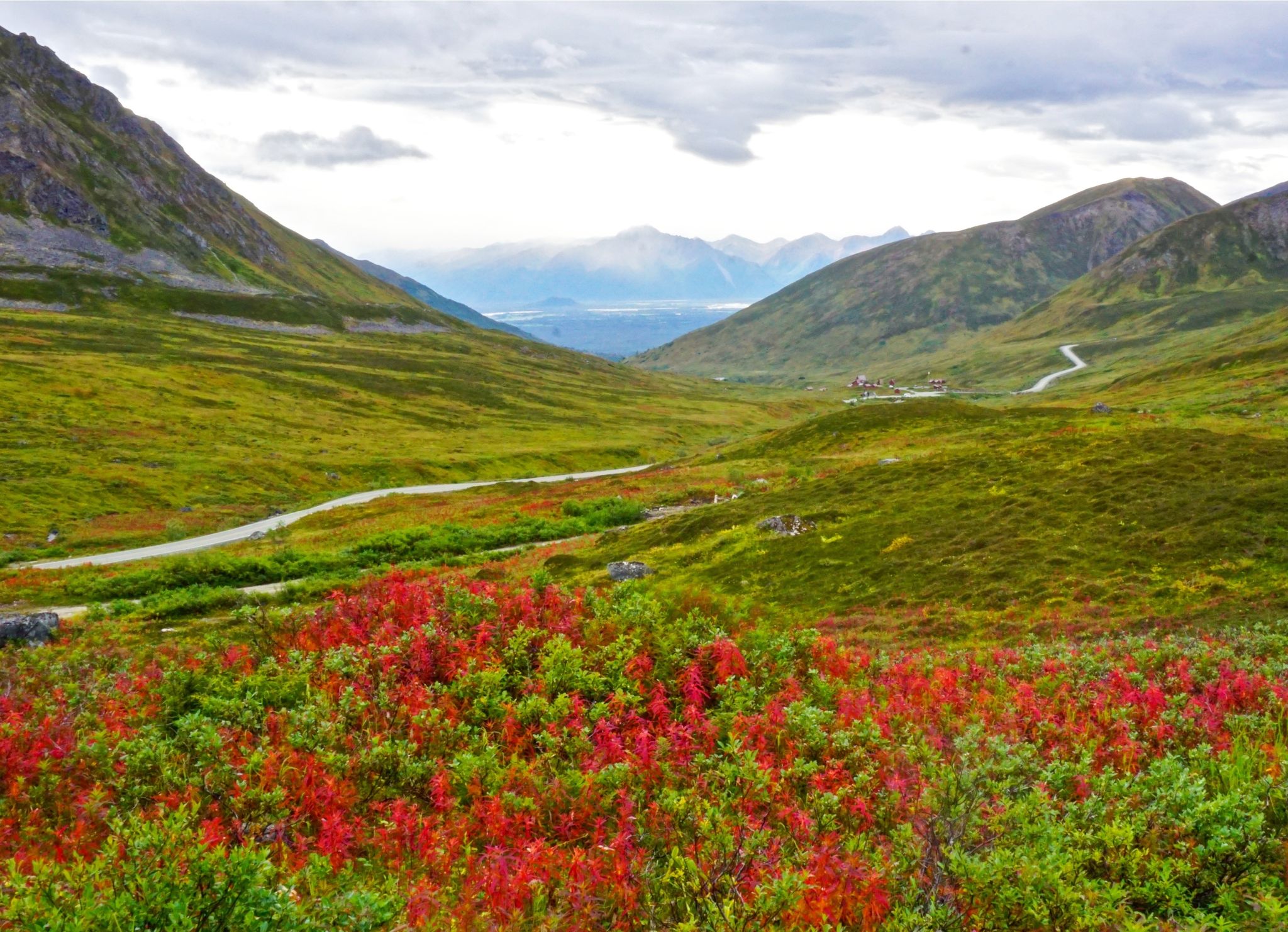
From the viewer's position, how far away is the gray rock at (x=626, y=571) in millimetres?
36406

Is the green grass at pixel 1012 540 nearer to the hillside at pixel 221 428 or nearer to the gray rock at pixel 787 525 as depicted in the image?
the gray rock at pixel 787 525

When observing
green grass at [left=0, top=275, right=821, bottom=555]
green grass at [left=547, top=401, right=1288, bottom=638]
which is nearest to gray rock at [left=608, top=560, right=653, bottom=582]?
green grass at [left=547, top=401, right=1288, bottom=638]

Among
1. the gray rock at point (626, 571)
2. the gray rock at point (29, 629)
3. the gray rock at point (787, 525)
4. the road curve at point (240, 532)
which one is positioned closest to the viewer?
the gray rock at point (29, 629)

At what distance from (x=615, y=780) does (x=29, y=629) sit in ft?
91.5

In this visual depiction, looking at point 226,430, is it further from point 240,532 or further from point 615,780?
point 615,780

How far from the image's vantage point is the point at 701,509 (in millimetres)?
55219

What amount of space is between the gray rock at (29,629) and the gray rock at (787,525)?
32108 millimetres

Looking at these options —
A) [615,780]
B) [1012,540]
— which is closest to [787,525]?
[1012,540]

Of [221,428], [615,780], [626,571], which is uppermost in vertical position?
[221,428]

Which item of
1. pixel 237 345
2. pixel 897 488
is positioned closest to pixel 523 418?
pixel 237 345

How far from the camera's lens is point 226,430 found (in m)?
120

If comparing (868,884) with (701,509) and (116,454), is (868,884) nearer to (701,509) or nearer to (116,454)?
(701,509)

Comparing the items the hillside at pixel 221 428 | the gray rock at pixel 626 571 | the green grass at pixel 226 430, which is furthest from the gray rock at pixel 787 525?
the hillside at pixel 221 428

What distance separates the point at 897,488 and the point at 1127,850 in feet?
134
